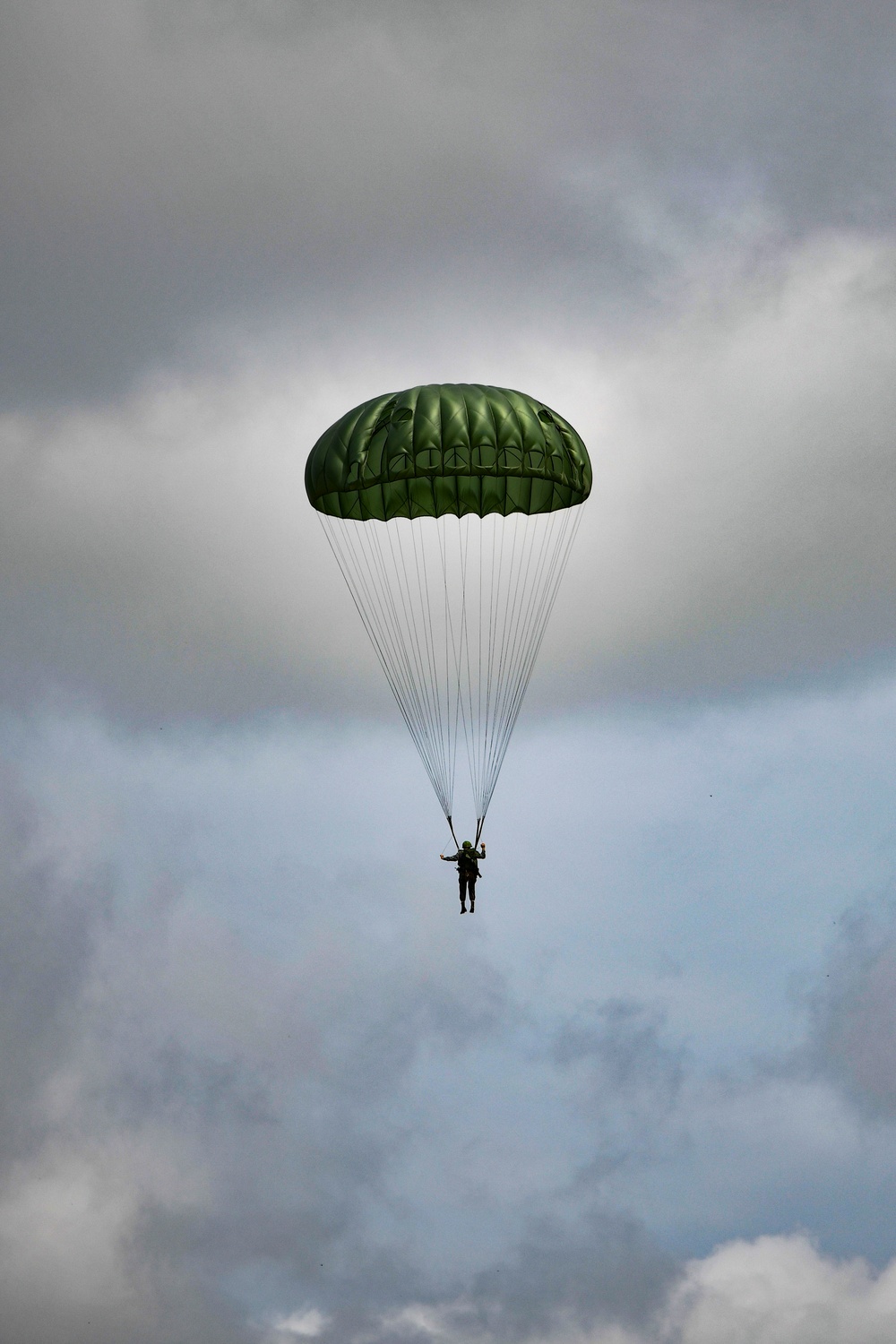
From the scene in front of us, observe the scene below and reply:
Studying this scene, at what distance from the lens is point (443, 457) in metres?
49.2

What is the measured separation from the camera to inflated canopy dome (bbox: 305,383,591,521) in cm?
4931

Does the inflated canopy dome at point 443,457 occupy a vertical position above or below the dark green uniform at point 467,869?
above

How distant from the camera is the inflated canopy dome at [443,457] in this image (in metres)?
49.3

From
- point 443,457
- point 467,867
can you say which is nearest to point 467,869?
point 467,867

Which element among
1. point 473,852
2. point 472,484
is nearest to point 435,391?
point 472,484

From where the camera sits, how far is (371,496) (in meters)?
50.3

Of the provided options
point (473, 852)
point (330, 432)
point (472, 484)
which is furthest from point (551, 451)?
point (473, 852)

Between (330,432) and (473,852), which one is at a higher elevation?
(330,432)

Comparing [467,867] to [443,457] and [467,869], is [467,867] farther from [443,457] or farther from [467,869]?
[443,457]

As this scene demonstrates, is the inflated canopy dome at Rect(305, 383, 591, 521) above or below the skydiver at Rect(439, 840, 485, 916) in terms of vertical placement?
above

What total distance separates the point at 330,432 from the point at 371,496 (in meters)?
2.34

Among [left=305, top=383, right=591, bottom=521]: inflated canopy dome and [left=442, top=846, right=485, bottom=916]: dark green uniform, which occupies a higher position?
[left=305, top=383, right=591, bottom=521]: inflated canopy dome

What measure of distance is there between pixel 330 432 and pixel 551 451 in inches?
230

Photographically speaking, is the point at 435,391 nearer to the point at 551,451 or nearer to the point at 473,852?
the point at 551,451
